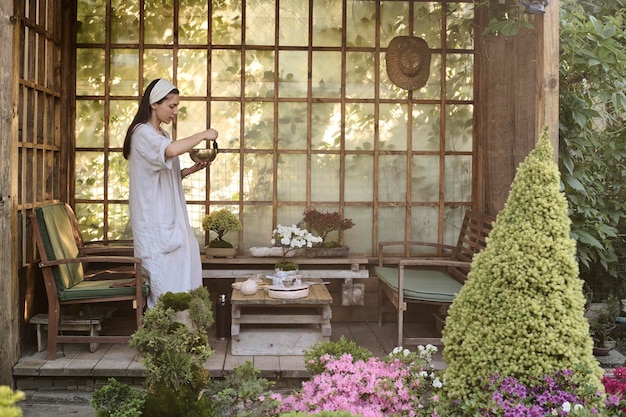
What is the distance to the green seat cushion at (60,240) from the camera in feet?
17.1

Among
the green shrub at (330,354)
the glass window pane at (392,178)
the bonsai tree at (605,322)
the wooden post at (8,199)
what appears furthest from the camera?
the glass window pane at (392,178)

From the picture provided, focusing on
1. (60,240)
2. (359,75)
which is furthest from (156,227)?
(359,75)

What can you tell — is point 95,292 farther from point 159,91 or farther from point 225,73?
point 225,73

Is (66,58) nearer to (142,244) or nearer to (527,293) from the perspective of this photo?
(142,244)

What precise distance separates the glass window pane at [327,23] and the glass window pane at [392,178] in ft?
3.44

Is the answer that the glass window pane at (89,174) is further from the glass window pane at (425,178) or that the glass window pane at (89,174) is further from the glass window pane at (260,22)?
the glass window pane at (425,178)

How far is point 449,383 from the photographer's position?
367 cm

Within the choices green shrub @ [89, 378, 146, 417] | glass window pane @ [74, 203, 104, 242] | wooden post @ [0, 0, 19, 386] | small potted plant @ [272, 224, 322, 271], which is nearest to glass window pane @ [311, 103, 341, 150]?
small potted plant @ [272, 224, 322, 271]

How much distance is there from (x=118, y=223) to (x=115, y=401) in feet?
9.64

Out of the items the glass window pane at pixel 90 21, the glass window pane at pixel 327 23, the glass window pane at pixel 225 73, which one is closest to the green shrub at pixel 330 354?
the glass window pane at pixel 225 73

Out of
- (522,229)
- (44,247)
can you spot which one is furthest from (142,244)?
Answer: (522,229)

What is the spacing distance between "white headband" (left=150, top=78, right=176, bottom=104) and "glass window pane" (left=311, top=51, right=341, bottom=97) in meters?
1.52

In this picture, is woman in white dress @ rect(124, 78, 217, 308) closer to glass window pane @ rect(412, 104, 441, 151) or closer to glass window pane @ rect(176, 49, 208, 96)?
glass window pane @ rect(176, 49, 208, 96)

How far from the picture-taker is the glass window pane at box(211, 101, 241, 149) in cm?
653
